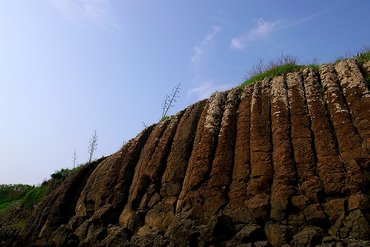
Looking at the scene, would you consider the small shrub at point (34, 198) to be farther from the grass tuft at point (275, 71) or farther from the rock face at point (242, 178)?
the grass tuft at point (275, 71)

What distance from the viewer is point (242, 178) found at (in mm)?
17219

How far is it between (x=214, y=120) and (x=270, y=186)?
21.2 ft

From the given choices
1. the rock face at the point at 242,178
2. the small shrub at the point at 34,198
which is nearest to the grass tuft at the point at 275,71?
the rock face at the point at 242,178

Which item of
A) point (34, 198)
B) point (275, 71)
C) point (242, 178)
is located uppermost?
point (275, 71)

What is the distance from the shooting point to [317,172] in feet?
50.9

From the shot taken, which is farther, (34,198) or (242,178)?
(34,198)

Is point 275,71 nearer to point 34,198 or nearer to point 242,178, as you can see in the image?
point 242,178

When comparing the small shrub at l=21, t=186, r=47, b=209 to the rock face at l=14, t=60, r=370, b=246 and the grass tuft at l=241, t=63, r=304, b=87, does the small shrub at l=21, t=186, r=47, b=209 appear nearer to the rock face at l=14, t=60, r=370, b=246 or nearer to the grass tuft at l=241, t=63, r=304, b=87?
the rock face at l=14, t=60, r=370, b=246

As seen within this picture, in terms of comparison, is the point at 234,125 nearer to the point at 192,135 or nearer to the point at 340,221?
the point at 192,135

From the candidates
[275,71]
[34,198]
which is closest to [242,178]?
[275,71]

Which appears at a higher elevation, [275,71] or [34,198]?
[275,71]

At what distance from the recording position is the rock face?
559 inches

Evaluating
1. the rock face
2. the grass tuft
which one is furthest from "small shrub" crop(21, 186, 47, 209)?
the grass tuft

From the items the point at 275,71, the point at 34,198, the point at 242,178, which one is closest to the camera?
the point at 242,178
